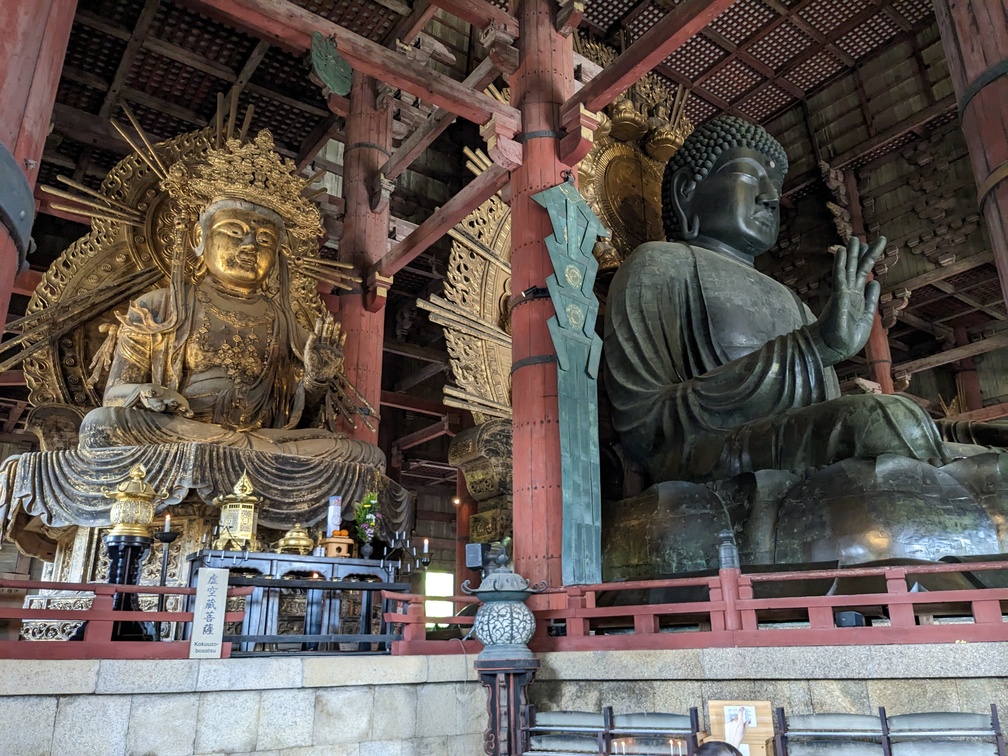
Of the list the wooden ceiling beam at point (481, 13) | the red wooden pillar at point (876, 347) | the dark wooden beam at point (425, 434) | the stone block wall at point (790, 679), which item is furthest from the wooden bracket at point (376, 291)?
the red wooden pillar at point (876, 347)

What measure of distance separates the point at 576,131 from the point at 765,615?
115 inches

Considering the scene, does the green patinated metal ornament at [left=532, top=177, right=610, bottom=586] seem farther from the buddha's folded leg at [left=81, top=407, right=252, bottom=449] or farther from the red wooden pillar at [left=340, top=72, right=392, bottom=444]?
the red wooden pillar at [left=340, top=72, right=392, bottom=444]

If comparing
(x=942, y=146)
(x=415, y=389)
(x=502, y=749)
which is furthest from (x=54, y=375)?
(x=942, y=146)

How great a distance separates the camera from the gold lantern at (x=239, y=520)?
14.4 feet

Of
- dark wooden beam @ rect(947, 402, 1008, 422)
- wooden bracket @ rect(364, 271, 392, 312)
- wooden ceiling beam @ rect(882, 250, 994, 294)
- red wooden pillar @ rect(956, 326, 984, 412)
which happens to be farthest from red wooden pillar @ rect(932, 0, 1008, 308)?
red wooden pillar @ rect(956, 326, 984, 412)

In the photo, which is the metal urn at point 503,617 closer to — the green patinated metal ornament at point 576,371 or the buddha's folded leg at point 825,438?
the green patinated metal ornament at point 576,371

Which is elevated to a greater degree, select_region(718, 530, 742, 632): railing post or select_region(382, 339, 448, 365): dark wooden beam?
select_region(382, 339, 448, 365): dark wooden beam

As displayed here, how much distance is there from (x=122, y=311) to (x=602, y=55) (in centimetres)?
491

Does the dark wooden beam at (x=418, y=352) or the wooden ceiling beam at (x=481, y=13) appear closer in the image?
the wooden ceiling beam at (x=481, y=13)

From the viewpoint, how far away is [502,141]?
4.86 metres

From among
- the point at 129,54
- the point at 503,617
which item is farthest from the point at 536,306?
the point at 129,54

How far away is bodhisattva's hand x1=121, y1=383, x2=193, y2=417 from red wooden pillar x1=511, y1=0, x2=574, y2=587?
2.31 meters

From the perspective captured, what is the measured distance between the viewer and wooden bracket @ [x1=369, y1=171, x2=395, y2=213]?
689 cm

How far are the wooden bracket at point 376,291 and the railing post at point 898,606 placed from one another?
15.1ft
